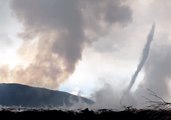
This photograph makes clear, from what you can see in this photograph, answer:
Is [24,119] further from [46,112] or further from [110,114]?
[110,114]

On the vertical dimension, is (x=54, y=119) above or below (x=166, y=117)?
above

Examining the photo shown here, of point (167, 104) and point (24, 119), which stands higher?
point (24, 119)

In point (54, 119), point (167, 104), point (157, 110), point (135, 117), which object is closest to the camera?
point (167, 104)

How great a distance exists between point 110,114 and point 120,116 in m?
0.77

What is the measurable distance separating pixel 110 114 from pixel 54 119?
3954mm

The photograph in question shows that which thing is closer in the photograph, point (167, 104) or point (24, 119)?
point (167, 104)

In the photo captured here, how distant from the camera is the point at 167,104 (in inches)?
398

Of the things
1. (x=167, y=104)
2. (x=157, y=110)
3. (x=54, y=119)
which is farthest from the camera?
(x=54, y=119)

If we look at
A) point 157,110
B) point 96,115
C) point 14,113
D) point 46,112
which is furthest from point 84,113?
point 157,110

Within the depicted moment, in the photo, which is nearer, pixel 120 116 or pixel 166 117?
pixel 166 117

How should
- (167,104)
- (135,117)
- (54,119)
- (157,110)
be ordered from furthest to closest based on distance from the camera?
1. (54,119)
2. (135,117)
3. (157,110)
4. (167,104)

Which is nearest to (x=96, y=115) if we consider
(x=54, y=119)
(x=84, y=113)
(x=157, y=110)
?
(x=84, y=113)

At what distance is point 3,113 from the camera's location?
2814 centimetres

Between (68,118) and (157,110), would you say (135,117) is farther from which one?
(157,110)
